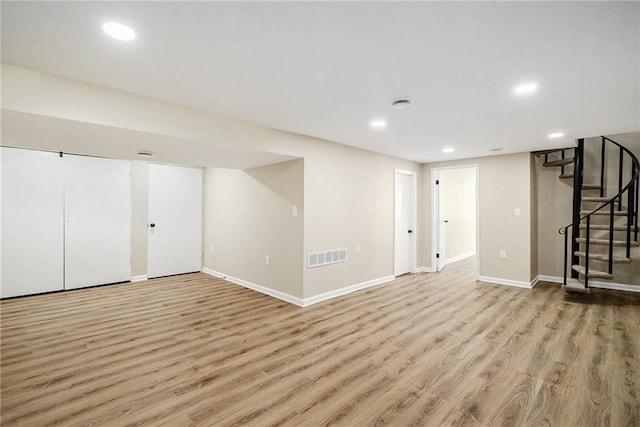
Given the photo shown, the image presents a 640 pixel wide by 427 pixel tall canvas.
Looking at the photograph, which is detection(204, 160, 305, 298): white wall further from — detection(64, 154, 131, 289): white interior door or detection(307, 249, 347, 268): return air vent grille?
detection(64, 154, 131, 289): white interior door

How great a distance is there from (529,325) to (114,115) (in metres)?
4.80

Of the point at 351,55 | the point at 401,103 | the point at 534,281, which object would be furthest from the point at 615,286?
the point at 351,55

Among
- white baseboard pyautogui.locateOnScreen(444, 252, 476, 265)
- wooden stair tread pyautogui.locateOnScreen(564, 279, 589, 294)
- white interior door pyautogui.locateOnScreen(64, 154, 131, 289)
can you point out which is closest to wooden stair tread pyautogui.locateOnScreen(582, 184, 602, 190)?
wooden stair tread pyautogui.locateOnScreen(564, 279, 589, 294)

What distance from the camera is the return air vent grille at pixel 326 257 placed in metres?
4.11

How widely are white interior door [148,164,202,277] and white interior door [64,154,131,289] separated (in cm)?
42

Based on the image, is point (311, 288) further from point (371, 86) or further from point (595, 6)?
point (595, 6)

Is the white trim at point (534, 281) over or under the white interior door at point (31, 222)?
under

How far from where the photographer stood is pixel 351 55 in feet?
6.38

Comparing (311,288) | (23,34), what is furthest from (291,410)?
(23,34)

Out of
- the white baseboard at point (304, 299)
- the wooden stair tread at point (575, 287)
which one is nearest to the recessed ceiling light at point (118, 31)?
the white baseboard at point (304, 299)

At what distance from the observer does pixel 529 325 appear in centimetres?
336

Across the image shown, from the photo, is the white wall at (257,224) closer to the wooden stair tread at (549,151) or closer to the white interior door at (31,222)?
the white interior door at (31,222)

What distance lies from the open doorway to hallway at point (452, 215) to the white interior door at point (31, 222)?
6726 mm

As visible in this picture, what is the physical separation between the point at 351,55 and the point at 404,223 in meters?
4.60
